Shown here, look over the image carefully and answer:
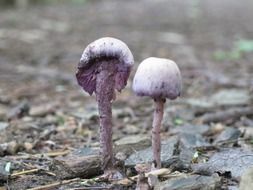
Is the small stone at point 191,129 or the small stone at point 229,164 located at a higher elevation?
the small stone at point 191,129

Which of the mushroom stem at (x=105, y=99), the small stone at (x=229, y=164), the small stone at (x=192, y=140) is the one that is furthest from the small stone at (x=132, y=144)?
the small stone at (x=229, y=164)

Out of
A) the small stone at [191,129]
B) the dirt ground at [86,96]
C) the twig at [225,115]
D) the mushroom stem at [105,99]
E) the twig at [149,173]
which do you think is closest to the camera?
the twig at [149,173]

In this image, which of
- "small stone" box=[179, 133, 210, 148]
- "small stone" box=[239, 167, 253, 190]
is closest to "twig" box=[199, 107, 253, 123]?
"small stone" box=[179, 133, 210, 148]

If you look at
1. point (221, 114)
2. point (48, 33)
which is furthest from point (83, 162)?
point (48, 33)

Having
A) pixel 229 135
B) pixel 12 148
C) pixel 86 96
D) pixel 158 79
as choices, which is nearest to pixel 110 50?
pixel 158 79

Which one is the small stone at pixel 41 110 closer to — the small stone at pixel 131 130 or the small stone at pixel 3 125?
the small stone at pixel 3 125

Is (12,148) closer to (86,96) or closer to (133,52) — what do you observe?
(86,96)

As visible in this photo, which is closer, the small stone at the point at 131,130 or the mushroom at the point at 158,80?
the mushroom at the point at 158,80

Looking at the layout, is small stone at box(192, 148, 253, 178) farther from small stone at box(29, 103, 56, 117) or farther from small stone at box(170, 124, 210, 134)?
small stone at box(29, 103, 56, 117)
